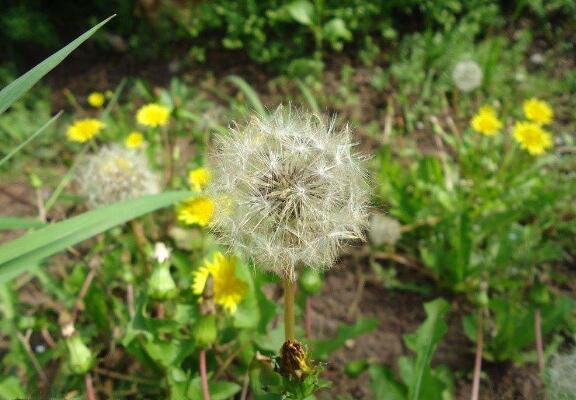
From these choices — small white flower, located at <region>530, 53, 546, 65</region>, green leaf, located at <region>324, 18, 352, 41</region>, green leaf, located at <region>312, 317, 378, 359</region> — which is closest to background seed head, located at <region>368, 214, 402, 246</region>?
green leaf, located at <region>312, 317, 378, 359</region>

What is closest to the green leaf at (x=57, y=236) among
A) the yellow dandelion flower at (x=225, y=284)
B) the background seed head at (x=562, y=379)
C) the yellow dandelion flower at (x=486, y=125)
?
the yellow dandelion flower at (x=225, y=284)

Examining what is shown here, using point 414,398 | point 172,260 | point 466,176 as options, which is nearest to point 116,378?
point 172,260

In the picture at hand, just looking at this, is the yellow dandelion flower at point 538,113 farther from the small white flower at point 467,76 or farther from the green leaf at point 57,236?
the green leaf at point 57,236

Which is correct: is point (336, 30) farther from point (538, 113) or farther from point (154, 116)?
point (154, 116)

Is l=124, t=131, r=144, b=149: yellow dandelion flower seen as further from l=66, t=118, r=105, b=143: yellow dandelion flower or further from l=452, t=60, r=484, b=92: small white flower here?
l=452, t=60, r=484, b=92: small white flower

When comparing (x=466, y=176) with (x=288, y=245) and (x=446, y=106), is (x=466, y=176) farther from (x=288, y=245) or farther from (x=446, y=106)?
(x=288, y=245)

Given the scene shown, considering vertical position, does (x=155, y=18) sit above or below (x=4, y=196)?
above

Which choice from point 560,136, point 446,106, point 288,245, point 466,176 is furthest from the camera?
point 446,106

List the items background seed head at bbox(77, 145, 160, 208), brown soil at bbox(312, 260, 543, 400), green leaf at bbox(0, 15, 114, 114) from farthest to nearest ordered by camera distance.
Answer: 1. background seed head at bbox(77, 145, 160, 208)
2. brown soil at bbox(312, 260, 543, 400)
3. green leaf at bbox(0, 15, 114, 114)
